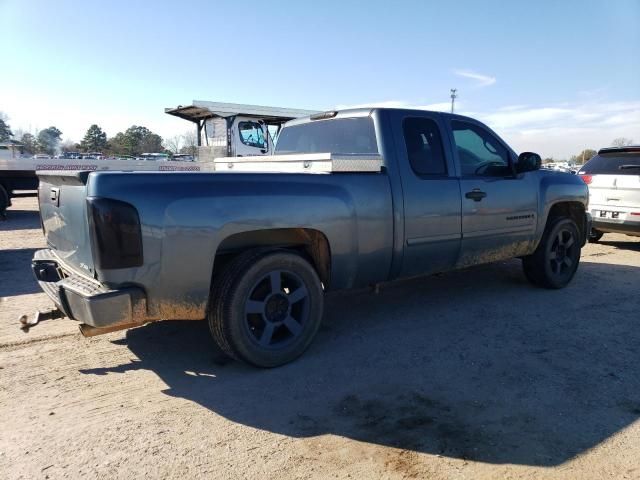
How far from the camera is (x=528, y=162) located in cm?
516

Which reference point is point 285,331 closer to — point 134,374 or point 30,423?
point 134,374

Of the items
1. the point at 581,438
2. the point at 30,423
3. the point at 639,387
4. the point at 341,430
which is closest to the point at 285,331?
the point at 341,430

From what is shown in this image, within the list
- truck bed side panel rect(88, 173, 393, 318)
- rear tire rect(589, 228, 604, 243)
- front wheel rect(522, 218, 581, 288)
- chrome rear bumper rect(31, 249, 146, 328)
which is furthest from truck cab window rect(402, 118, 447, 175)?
rear tire rect(589, 228, 604, 243)

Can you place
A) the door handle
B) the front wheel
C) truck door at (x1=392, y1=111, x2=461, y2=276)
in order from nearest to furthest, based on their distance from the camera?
truck door at (x1=392, y1=111, x2=461, y2=276) → the door handle → the front wheel

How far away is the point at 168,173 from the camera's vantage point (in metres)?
3.04

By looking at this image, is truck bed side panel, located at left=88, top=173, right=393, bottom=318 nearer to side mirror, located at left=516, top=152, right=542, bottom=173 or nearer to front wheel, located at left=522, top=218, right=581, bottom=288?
side mirror, located at left=516, top=152, right=542, bottom=173

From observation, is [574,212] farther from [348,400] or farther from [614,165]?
[348,400]

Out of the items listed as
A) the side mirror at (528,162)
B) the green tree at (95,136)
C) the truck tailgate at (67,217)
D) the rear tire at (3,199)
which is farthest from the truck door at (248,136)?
the green tree at (95,136)

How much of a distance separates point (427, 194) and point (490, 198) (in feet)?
3.26

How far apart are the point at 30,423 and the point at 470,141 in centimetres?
453

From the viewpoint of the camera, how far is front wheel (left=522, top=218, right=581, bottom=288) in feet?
18.8

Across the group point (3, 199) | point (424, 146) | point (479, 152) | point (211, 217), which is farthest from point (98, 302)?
point (3, 199)

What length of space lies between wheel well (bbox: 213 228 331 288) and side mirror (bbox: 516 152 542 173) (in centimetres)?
273

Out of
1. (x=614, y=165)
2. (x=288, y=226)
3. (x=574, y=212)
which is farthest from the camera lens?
(x=614, y=165)
